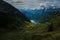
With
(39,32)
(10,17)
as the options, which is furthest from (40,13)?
(10,17)

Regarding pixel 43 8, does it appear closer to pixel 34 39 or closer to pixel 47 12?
pixel 47 12

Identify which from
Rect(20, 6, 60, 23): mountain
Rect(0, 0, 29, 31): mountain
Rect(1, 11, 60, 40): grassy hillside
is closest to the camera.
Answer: Rect(1, 11, 60, 40): grassy hillside

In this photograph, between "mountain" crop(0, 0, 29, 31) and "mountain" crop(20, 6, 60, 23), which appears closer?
"mountain" crop(0, 0, 29, 31)

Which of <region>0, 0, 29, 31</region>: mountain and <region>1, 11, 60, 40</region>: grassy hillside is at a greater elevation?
<region>0, 0, 29, 31</region>: mountain

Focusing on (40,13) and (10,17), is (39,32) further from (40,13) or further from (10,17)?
(10,17)

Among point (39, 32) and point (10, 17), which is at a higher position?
point (10, 17)
